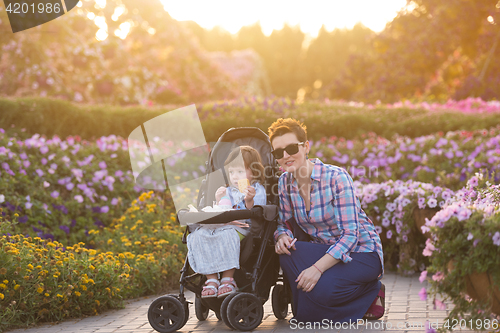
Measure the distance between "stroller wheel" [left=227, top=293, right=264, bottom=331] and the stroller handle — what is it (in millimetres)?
476

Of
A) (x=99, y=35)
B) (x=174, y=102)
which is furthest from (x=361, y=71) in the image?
(x=99, y=35)

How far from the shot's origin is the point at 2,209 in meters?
4.83

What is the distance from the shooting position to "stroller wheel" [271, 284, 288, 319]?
3.49m

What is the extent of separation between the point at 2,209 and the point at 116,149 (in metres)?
2.48

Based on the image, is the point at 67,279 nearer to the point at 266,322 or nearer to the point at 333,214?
the point at 266,322

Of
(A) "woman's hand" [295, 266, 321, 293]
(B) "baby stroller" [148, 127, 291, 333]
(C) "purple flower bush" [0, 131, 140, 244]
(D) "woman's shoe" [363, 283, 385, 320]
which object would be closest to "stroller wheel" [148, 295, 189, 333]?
(B) "baby stroller" [148, 127, 291, 333]

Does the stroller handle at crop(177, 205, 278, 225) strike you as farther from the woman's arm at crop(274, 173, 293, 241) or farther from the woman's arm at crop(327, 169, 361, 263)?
the woman's arm at crop(327, 169, 361, 263)

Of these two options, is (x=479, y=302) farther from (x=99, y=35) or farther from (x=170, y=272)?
(x=99, y=35)

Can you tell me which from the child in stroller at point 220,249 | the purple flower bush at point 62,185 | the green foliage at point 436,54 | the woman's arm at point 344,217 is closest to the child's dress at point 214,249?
the child in stroller at point 220,249

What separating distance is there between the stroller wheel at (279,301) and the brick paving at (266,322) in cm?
5

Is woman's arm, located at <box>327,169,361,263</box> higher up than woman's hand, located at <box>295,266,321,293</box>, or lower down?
higher up

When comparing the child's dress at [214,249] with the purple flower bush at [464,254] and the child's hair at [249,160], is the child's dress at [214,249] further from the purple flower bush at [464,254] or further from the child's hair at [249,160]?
the purple flower bush at [464,254]

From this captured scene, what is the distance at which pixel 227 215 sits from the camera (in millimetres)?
3156

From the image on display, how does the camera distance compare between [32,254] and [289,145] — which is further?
[32,254]
